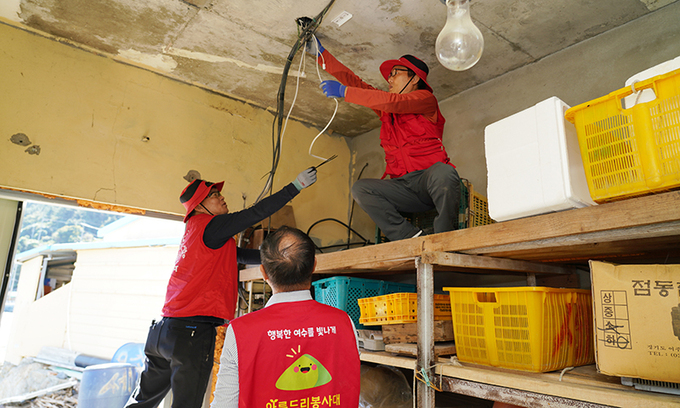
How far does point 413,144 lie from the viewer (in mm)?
2824

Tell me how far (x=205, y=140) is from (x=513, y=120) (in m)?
2.92

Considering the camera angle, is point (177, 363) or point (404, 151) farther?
point (404, 151)

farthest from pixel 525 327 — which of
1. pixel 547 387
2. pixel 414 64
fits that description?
pixel 414 64

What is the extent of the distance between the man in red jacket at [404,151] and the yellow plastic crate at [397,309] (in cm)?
42

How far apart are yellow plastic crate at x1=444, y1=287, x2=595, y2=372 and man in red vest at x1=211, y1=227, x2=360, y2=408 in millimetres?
588

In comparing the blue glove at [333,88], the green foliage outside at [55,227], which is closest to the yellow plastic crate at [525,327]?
the blue glove at [333,88]

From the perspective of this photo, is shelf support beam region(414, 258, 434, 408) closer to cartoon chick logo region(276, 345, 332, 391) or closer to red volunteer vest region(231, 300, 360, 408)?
red volunteer vest region(231, 300, 360, 408)

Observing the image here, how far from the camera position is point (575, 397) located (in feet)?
4.46

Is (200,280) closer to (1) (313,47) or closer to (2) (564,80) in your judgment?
(1) (313,47)

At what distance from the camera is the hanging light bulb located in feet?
5.97

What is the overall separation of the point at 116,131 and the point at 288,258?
8.39 feet

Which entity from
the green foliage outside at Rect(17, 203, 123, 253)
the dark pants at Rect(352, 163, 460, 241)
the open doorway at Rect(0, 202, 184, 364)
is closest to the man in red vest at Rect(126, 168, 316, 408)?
the dark pants at Rect(352, 163, 460, 241)

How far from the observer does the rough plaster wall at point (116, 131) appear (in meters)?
3.00

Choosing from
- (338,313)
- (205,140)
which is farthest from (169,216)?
(338,313)
